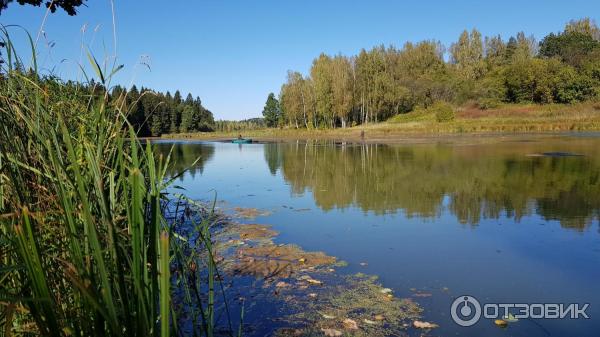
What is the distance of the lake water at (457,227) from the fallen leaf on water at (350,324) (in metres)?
0.84

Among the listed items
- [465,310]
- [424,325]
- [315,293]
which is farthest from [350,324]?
[465,310]

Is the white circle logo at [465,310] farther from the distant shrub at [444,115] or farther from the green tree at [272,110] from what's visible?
the green tree at [272,110]

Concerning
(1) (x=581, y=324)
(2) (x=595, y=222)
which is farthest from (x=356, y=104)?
(1) (x=581, y=324)

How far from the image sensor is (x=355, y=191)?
14.0 m

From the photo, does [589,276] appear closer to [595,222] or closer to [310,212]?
[595,222]

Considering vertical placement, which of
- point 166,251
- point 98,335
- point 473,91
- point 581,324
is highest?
point 473,91

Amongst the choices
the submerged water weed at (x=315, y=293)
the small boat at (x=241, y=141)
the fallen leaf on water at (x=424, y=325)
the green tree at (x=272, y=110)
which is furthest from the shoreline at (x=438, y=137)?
the fallen leaf on water at (x=424, y=325)

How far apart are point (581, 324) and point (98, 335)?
5106 mm

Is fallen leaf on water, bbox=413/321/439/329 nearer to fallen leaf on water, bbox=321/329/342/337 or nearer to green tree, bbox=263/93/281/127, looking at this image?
fallen leaf on water, bbox=321/329/342/337

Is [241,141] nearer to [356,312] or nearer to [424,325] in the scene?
[356,312]

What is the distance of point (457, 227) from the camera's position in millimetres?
8992

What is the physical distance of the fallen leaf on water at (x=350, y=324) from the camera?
183 inches

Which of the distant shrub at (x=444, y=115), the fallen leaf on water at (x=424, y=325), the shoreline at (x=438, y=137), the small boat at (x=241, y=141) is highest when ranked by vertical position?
the distant shrub at (x=444, y=115)

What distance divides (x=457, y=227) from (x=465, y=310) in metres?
4.23
